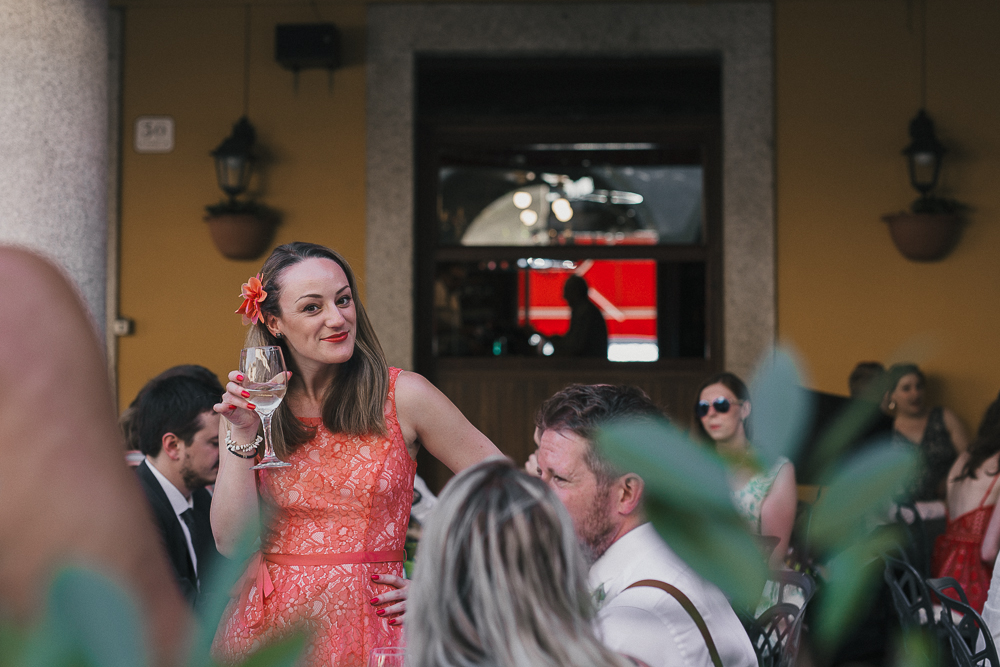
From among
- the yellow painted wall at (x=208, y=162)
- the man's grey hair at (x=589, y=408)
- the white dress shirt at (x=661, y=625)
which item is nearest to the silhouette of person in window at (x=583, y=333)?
the yellow painted wall at (x=208, y=162)

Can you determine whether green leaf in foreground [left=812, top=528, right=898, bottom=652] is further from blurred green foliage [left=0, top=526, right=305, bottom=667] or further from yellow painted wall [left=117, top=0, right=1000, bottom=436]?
yellow painted wall [left=117, top=0, right=1000, bottom=436]

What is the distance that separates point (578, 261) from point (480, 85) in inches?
50.2

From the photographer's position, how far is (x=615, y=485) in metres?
1.65

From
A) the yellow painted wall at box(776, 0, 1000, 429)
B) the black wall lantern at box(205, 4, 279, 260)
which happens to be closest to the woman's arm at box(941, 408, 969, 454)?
the yellow painted wall at box(776, 0, 1000, 429)

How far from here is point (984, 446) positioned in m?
4.12

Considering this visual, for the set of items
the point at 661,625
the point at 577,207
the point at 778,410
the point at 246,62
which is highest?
the point at 246,62

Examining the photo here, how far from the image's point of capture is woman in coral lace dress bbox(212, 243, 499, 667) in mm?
1967

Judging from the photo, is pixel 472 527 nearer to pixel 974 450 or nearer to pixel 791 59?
pixel 974 450

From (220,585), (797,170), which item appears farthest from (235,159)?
(220,585)

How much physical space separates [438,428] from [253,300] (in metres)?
0.50

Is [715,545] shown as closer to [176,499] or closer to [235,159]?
[176,499]

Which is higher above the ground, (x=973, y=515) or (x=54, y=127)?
(x=54, y=127)

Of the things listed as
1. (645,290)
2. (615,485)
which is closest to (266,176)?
(645,290)

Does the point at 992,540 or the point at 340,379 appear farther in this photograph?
the point at 992,540
